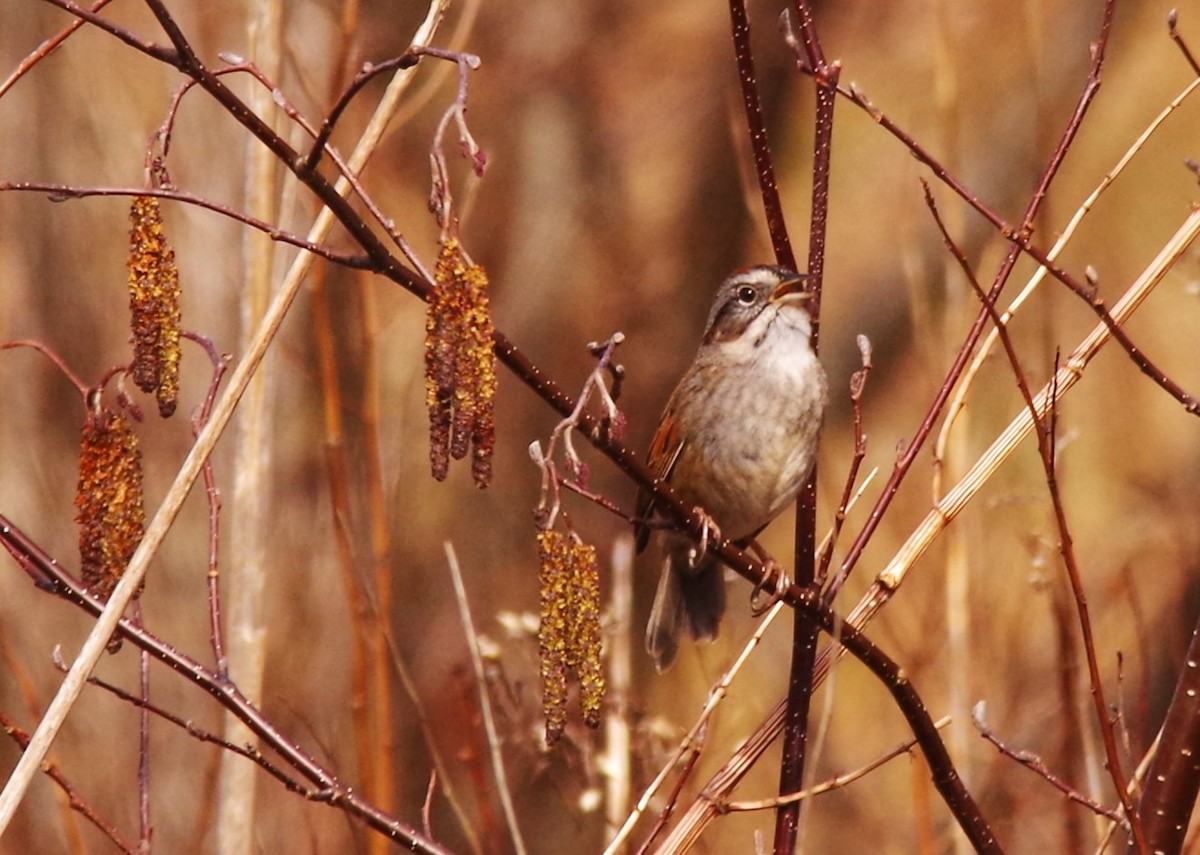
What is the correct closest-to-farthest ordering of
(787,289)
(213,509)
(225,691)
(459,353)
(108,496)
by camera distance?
1. (459,353)
2. (108,496)
3. (225,691)
4. (213,509)
5. (787,289)

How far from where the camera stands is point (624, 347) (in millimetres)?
9938

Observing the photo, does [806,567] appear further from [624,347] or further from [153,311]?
[624,347]

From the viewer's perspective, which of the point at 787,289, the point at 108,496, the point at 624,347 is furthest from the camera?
the point at 624,347

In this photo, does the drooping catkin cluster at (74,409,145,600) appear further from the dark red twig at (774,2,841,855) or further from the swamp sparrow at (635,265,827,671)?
the swamp sparrow at (635,265,827,671)

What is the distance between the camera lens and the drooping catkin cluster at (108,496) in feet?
6.63

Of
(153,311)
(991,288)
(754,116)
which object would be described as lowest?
(153,311)

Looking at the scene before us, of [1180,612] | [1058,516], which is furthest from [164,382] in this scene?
[1180,612]

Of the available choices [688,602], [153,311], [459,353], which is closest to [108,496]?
[153,311]

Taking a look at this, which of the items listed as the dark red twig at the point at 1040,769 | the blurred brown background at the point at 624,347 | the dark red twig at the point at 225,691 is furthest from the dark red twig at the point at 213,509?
the blurred brown background at the point at 624,347

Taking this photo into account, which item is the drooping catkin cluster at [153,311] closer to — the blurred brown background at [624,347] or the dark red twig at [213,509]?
the dark red twig at [213,509]

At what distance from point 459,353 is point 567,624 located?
1.22 feet

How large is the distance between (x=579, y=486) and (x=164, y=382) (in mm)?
531

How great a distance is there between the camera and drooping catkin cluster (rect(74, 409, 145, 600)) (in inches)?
79.5

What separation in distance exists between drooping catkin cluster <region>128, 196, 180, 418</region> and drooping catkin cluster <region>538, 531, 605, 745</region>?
50cm
